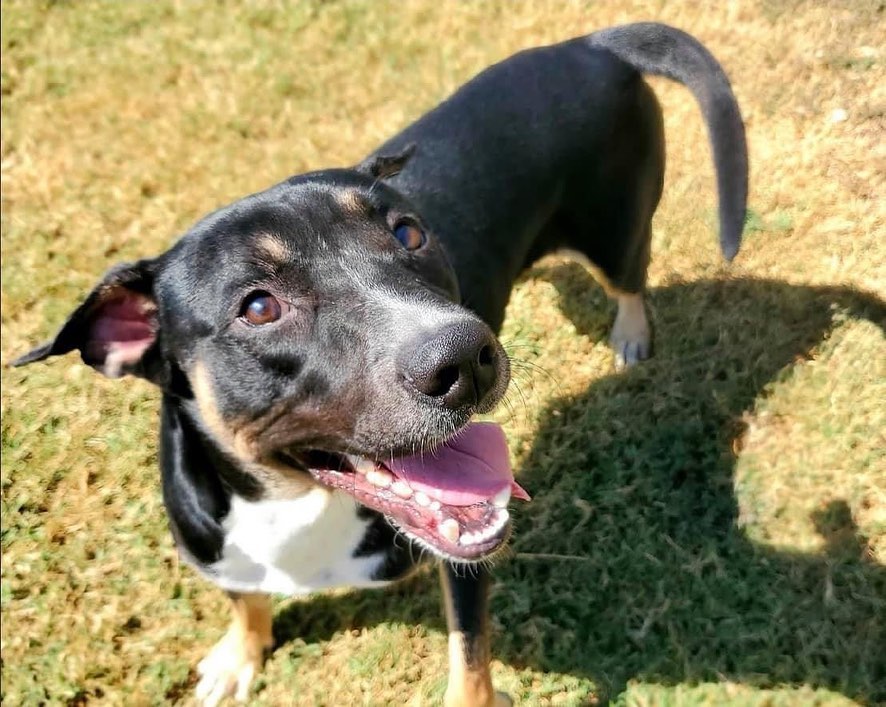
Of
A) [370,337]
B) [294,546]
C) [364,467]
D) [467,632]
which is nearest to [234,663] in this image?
[294,546]

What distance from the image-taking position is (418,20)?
Result: 6.80 meters

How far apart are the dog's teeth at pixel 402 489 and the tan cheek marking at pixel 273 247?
77 cm

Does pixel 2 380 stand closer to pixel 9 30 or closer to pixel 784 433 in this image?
pixel 9 30

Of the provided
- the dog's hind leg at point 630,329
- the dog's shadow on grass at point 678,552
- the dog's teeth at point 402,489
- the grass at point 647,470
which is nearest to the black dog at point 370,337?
the dog's teeth at point 402,489

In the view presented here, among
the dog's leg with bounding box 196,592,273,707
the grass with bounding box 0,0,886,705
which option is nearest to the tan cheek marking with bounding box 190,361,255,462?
the dog's leg with bounding box 196,592,273,707

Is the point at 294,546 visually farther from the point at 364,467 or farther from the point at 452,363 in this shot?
the point at 452,363

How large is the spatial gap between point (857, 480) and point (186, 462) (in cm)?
270

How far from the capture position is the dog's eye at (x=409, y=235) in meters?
3.04

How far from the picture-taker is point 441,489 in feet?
9.00

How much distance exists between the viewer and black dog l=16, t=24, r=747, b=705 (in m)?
2.56

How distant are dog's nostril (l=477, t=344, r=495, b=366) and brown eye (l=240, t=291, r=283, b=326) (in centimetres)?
65

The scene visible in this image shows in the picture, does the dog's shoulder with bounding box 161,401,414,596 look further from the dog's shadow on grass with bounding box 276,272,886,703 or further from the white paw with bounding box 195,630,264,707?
the dog's shadow on grass with bounding box 276,272,886,703

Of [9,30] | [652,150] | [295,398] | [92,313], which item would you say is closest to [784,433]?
[652,150]

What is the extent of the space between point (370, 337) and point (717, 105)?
201 centimetres
